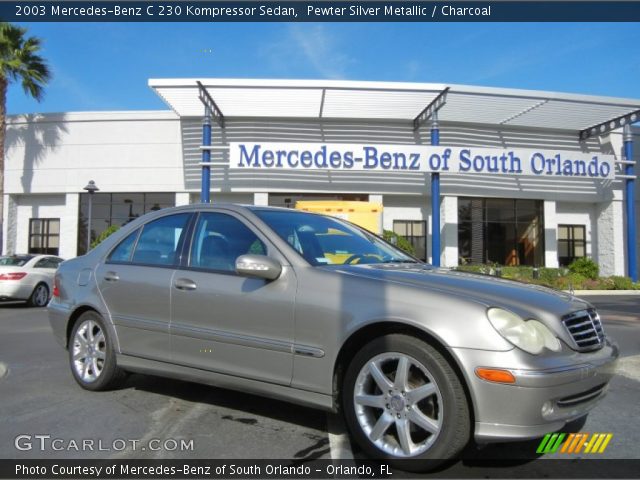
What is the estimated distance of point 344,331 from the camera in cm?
319

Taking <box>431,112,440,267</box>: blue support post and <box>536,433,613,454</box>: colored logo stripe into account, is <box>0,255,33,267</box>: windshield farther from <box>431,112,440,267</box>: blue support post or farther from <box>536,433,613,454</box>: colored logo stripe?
<box>431,112,440,267</box>: blue support post

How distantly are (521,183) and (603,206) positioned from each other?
4.34m

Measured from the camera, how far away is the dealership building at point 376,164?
2006 centimetres

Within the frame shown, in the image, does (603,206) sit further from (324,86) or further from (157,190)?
(157,190)

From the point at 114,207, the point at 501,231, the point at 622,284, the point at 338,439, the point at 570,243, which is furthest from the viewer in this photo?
the point at 570,243

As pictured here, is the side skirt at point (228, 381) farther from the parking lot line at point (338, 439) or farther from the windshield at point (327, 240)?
the windshield at point (327, 240)

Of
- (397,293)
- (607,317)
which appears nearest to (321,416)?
(397,293)

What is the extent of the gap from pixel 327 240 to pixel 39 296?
11751 mm

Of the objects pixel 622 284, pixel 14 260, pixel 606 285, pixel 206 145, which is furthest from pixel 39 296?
pixel 622 284

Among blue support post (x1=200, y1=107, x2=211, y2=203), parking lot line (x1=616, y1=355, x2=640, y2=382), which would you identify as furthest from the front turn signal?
blue support post (x1=200, y1=107, x2=211, y2=203)

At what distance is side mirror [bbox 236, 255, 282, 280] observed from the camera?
342 centimetres

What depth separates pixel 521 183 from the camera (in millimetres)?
23312

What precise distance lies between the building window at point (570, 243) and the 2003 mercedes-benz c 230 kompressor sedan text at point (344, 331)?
2228 centimetres

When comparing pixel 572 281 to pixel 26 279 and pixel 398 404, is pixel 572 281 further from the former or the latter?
pixel 398 404
